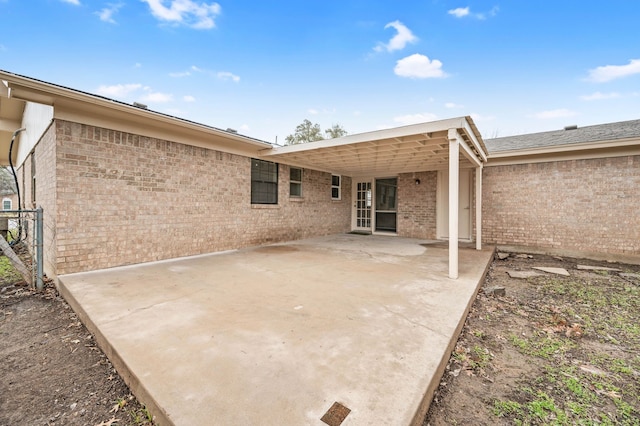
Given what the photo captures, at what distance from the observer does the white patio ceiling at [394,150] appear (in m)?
4.61

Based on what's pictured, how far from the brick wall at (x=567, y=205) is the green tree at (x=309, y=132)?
20.0 metres

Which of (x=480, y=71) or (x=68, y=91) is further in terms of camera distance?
(x=480, y=71)

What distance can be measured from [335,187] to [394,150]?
14.0ft

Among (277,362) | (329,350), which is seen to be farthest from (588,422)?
(277,362)

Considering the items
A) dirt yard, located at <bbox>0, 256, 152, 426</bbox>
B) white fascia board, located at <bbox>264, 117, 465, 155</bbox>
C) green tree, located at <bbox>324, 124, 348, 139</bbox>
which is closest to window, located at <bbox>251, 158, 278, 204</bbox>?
white fascia board, located at <bbox>264, 117, 465, 155</bbox>

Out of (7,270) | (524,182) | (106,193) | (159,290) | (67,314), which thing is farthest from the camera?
(524,182)

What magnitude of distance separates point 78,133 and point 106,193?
1.04 metres

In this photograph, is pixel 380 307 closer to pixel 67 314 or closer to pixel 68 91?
pixel 67 314

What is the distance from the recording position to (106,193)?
457cm

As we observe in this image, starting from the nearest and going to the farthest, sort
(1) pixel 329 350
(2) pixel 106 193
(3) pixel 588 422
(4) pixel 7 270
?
(3) pixel 588 422 → (1) pixel 329 350 → (2) pixel 106 193 → (4) pixel 7 270

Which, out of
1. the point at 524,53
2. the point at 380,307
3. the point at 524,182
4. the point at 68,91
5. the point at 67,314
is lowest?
the point at 67,314

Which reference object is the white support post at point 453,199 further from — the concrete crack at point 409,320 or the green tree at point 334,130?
the green tree at point 334,130

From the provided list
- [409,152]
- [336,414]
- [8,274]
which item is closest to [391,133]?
[409,152]

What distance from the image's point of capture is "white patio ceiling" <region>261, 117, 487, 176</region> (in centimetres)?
461
